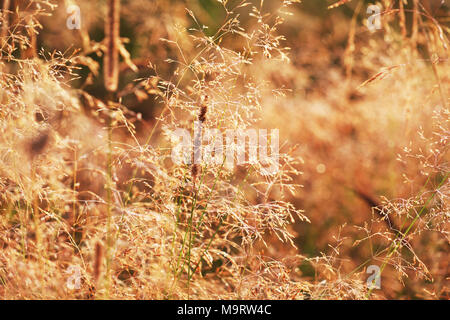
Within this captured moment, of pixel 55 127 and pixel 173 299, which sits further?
pixel 55 127

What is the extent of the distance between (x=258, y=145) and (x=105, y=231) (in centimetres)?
65

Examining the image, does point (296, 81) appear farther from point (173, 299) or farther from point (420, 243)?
point (173, 299)

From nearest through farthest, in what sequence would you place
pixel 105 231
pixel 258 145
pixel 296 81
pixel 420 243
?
pixel 105 231, pixel 258 145, pixel 420 243, pixel 296 81

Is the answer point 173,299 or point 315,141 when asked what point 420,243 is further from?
point 173,299

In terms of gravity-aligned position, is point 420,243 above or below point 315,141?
below

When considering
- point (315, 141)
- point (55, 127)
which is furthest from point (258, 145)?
point (315, 141)

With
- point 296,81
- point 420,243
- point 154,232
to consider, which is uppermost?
point 296,81

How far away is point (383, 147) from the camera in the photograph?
9.12ft

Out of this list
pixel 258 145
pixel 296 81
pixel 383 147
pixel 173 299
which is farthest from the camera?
pixel 296 81
